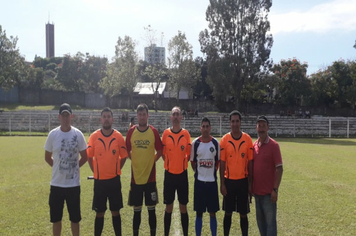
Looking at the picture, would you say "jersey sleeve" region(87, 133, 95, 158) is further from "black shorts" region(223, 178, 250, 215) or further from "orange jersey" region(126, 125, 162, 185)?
"black shorts" region(223, 178, 250, 215)

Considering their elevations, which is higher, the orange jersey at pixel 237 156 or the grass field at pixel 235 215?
the orange jersey at pixel 237 156

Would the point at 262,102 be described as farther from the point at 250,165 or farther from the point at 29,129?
the point at 250,165

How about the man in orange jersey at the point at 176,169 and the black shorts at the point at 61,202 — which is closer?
the black shorts at the point at 61,202

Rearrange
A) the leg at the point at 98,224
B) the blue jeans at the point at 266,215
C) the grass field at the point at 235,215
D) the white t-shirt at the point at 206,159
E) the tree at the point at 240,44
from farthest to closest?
the tree at the point at 240,44 → the grass field at the point at 235,215 → the white t-shirt at the point at 206,159 → the leg at the point at 98,224 → the blue jeans at the point at 266,215

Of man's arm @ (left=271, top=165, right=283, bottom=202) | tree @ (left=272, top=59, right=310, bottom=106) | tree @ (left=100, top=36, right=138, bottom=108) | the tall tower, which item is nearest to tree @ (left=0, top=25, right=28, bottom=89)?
tree @ (left=100, top=36, right=138, bottom=108)

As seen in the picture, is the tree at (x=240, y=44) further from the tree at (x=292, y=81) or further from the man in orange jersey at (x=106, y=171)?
the man in orange jersey at (x=106, y=171)

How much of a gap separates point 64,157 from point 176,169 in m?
1.72

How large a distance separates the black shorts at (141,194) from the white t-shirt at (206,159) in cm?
77

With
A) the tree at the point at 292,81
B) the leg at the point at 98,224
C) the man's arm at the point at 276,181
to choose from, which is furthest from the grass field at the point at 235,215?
the tree at the point at 292,81

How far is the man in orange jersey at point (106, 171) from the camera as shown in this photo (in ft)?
14.2

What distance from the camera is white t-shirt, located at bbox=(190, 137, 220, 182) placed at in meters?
4.42

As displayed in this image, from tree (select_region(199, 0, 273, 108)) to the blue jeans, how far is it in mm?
26474

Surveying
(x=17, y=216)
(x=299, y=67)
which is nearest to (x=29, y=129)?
(x=17, y=216)

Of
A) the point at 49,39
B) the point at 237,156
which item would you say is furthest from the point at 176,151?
the point at 49,39
